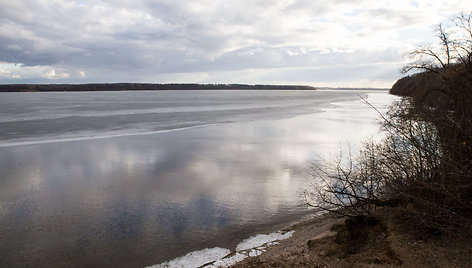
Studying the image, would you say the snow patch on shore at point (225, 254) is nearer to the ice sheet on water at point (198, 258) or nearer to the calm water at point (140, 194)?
the ice sheet on water at point (198, 258)

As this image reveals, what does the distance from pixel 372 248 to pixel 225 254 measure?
255 centimetres

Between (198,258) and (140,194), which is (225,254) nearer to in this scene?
(198,258)

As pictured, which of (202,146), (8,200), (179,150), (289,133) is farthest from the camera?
(289,133)

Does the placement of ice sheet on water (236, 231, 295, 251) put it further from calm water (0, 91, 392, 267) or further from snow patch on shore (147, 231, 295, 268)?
calm water (0, 91, 392, 267)

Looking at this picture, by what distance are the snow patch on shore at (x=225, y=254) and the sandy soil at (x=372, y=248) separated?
20 centimetres

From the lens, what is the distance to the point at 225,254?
5.87 metres

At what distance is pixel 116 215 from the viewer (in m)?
7.55

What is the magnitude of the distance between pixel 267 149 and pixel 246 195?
5.93 meters

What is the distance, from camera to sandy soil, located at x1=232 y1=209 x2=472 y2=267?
4750mm

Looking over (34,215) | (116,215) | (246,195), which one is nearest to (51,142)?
(34,215)

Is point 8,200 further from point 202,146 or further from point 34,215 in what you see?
point 202,146

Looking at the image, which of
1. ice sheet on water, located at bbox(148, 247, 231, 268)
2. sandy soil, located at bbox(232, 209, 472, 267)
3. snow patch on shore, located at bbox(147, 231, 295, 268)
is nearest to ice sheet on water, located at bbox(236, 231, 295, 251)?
snow patch on shore, located at bbox(147, 231, 295, 268)

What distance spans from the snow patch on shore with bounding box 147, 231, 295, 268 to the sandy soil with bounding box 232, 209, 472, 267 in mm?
198

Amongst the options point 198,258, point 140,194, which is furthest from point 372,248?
point 140,194
